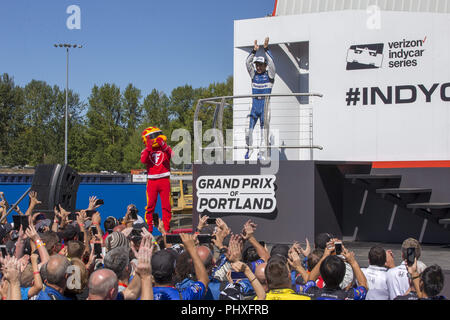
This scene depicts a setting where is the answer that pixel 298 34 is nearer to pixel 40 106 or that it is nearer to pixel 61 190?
pixel 61 190

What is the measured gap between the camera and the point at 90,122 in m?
65.4

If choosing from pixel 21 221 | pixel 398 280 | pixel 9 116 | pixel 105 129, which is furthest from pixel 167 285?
pixel 9 116

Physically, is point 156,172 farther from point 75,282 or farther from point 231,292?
point 75,282

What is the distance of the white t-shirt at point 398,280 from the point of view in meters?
5.28

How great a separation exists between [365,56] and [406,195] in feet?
9.94

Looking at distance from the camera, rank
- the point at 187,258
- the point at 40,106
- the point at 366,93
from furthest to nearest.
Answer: the point at 40,106 → the point at 366,93 → the point at 187,258

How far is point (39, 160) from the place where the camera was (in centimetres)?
6097

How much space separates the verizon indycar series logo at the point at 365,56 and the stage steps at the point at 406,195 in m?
2.37

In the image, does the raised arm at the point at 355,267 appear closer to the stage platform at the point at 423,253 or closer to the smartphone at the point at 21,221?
the stage platform at the point at 423,253

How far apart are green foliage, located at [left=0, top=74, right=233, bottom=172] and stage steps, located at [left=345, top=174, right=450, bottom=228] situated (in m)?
47.0

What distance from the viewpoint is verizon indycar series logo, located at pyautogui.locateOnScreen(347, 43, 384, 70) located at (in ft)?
39.4

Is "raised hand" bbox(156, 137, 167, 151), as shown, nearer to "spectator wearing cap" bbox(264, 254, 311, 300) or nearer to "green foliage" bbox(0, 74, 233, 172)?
"spectator wearing cap" bbox(264, 254, 311, 300)
